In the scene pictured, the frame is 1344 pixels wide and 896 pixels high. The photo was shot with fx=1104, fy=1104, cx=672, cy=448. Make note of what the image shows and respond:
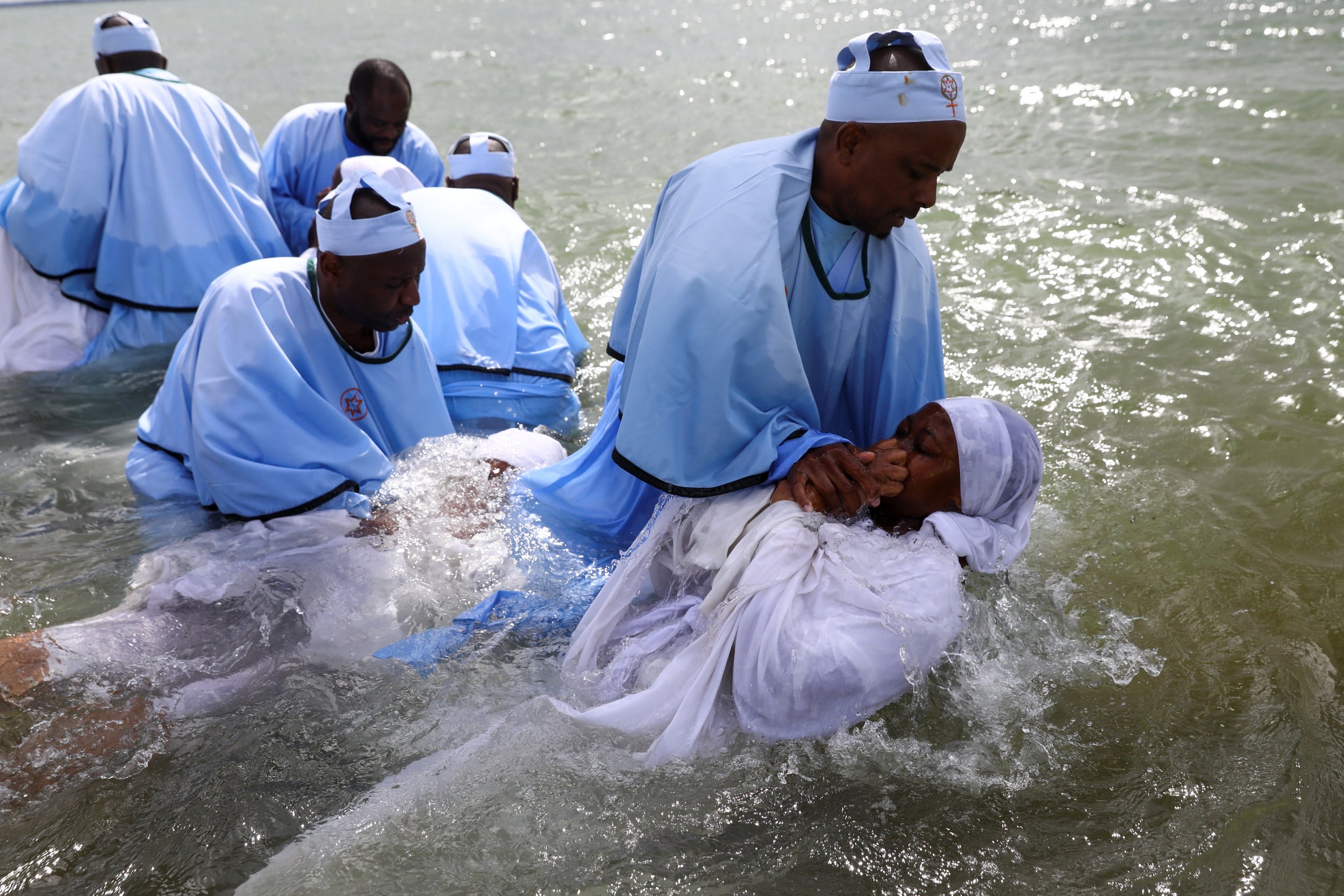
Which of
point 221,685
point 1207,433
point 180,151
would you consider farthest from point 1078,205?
point 221,685

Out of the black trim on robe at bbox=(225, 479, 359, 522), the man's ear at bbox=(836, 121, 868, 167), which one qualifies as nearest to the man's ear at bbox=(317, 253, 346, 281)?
the black trim on robe at bbox=(225, 479, 359, 522)

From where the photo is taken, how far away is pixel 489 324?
16.2 feet

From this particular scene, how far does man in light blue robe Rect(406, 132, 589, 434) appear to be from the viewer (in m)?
4.84

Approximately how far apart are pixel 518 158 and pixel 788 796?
8.74 m

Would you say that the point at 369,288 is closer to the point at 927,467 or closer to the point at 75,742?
the point at 75,742

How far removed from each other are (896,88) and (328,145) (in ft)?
15.3

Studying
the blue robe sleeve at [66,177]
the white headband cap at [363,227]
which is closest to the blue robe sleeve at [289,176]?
the blue robe sleeve at [66,177]

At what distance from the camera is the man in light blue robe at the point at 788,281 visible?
2.71 metres

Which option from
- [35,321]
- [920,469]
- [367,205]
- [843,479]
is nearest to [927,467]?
[920,469]

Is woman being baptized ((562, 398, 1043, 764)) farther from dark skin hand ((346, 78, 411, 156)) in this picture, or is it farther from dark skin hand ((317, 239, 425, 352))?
dark skin hand ((346, 78, 411, 156))

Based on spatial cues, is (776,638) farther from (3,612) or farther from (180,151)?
(180,151)

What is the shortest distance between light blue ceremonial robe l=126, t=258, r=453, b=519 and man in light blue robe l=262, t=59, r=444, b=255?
2666mm

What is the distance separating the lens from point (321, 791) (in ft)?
9.54

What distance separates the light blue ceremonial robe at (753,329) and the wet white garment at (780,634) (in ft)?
0.60
